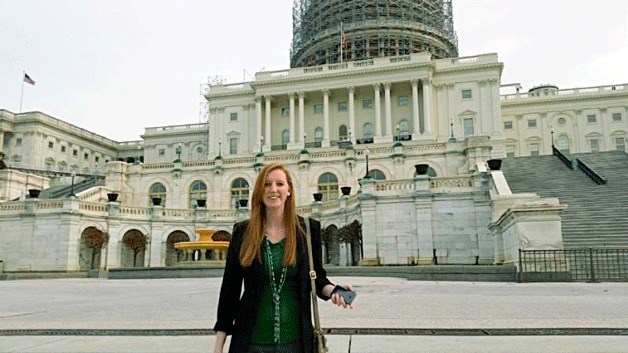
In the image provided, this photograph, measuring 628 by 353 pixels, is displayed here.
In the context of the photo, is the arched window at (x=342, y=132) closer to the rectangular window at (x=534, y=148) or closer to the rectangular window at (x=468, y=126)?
the rectangular window at (x=468, y=126)

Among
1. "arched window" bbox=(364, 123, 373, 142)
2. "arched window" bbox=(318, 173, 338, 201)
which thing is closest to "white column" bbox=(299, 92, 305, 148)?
"arched window" bbox=(364, 123, 373, 142)

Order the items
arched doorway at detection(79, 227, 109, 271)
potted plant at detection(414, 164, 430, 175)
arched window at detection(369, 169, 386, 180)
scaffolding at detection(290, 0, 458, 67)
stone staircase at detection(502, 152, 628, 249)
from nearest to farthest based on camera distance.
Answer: stone staircase at detection(502, 152, 628, 249) < potted plant at detection(414, 164, 430, 175) < arched doorway at detection(79, 227, 109, 271) < arched window at detection(369, 169, 386, 180) < scaffolding at detection(290, 0, 458, 67)

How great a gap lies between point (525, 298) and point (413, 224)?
63.1ft

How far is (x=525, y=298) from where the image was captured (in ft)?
39.0

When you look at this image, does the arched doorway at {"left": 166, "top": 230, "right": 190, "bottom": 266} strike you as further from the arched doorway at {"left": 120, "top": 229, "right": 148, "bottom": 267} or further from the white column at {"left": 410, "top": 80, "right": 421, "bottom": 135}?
the white column at {"left": 410, "top": 80, "right": 421, "bottom": 135}

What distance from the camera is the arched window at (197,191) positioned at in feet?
168

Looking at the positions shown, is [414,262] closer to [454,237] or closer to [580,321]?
[454,237]

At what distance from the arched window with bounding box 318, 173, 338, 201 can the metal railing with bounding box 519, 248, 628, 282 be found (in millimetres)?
28611

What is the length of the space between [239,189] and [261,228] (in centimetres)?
4742

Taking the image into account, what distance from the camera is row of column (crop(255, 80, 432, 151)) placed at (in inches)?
2795

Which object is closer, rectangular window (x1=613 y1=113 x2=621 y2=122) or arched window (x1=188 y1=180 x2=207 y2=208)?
arched window (x1=188 y1=180 x2=207 y2=208)

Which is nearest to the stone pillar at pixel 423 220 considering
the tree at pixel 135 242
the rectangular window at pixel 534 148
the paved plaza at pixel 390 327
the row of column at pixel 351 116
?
the paved plaza at pixel 390 327

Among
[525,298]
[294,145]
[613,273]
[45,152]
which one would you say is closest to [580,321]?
[525,298]

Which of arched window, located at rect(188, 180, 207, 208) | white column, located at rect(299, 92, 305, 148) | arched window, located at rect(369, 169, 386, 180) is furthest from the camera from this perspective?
white column, located at rect(299, 92, 305, 148)
